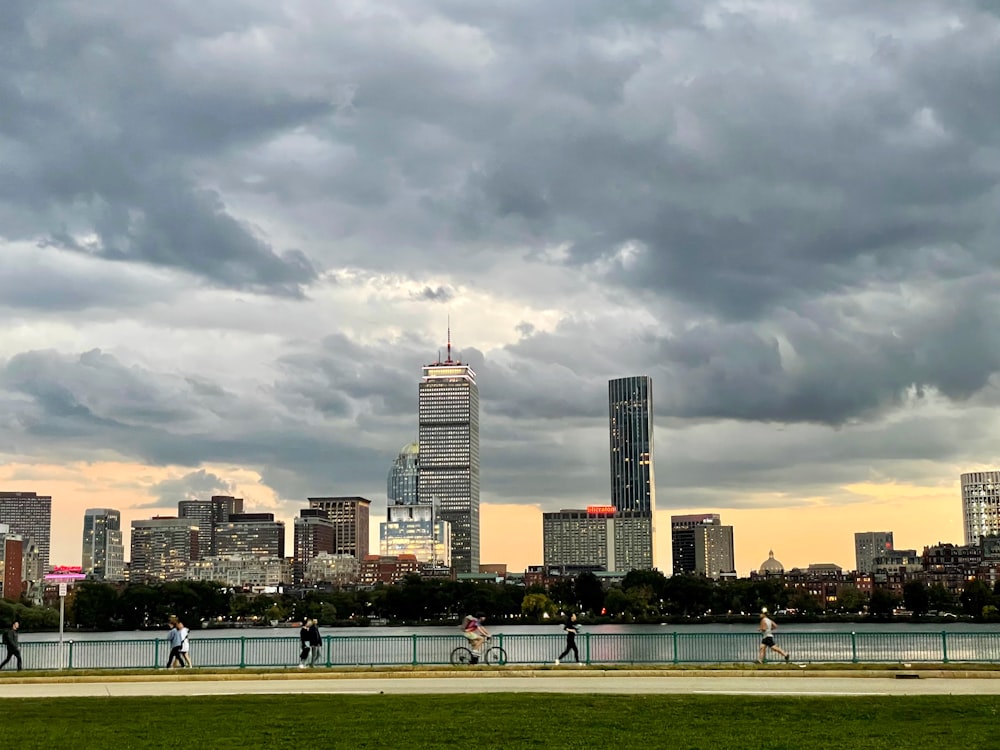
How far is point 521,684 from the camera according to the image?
42281mm

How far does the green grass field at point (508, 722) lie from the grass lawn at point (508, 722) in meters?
0.03

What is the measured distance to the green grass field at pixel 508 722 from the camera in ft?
86.9

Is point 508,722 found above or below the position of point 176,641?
below

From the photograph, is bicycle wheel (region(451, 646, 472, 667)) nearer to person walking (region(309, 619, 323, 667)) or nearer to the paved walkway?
the paved walkway

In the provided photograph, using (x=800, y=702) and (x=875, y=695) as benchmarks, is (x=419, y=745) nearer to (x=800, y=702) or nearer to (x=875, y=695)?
(x=800, y=702)

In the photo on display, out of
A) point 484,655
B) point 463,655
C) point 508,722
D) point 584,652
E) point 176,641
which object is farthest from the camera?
point 584,652

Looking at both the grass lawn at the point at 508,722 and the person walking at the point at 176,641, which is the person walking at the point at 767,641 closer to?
the grass lawn at the point at 508,722

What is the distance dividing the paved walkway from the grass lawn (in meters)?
3.43

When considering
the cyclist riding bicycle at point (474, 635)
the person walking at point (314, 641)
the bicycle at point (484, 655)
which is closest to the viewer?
the cyclist riding bicycle at point (474, 635)

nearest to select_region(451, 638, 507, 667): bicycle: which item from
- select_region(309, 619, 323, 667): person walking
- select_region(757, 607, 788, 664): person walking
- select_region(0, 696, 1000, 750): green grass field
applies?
select_region(309, 619, 323, 667): person walking

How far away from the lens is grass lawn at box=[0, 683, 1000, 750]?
26.5m

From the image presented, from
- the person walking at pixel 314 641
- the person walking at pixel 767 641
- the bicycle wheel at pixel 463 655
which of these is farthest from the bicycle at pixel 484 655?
the person walking at pixel 767 641

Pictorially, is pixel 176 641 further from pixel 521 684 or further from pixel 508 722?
pixel 508 722

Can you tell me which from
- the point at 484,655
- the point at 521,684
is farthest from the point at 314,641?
the point at 521,684
